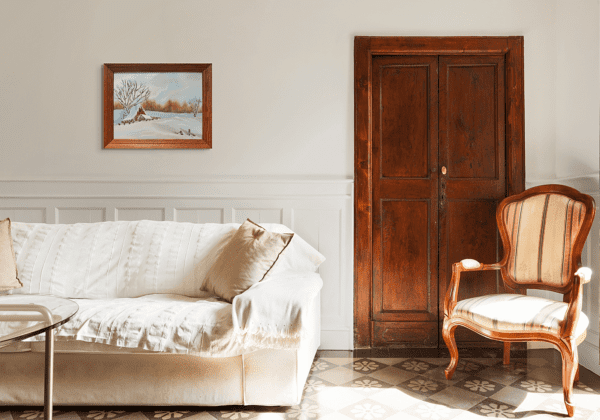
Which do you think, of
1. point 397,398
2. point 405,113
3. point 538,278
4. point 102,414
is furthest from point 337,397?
point 405,113

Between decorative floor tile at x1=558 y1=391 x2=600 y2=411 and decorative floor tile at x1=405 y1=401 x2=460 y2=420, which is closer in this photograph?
decorative floor tile at x1=405 y1=401 x2=460 y2=420

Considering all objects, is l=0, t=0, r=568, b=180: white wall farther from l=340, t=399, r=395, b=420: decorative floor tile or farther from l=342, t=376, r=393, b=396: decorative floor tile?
l=340, t=399, r=395, b=420: decorative floor tile

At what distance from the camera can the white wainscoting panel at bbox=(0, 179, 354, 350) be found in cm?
275

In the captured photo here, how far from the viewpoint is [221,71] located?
281 centimetres

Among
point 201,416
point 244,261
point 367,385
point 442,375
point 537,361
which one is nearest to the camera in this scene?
Result: point 201,416

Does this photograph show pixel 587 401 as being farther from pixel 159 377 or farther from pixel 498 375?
pixel 159 377

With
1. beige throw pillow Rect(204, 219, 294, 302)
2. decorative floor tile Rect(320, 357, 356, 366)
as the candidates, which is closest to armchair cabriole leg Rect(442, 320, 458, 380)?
decorative floor tile Rect(320, 357, 356, 366)

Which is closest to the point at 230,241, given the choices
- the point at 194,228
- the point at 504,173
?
the point at 194,228

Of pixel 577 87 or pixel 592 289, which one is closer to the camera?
pixel 592 289

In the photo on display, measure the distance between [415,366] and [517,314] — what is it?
75 cm

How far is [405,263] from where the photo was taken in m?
2.80

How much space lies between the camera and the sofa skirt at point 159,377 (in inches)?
69.9

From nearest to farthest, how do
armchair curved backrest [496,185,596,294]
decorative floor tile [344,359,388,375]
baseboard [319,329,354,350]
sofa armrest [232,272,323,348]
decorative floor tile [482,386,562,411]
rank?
sofa armrest [232,272,323,348]
decorative floor tile [482,386,562,411]
armchair curved backrest [496,185,596,294]
decorative floor tile [344,359,388,375]
baseboard [319,329,354,350]

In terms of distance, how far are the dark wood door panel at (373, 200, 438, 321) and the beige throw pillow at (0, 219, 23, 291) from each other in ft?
7.27
